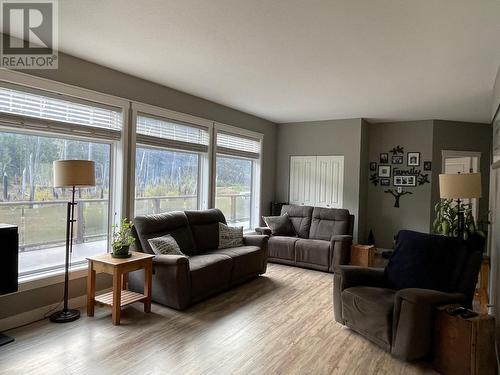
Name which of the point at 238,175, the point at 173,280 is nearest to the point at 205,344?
the point at 173,280

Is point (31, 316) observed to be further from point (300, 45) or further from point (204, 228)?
point (300, 45)

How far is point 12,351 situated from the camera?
2.64m

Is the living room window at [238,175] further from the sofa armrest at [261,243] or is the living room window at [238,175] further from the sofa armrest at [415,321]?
the sofa armrest at [415,321]

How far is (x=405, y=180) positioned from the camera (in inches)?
261

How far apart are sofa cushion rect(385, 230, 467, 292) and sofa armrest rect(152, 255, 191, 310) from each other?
2.02 metres

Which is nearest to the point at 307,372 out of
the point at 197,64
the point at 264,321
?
the point at 264,321

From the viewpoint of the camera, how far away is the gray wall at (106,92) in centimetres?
317

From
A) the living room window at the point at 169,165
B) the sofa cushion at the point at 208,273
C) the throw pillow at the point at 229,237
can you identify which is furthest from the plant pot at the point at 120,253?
the throw pillow at the point at 229,237

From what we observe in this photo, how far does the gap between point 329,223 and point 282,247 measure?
912 millimetres

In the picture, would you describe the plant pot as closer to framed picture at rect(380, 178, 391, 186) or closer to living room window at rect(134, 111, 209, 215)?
living room window at rect(134, 111, 209, 215)

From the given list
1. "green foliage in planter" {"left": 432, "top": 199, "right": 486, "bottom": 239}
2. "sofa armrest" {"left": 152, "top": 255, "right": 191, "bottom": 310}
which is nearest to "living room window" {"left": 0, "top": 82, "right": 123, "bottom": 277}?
"sofa armrest" {"left": 152, "top": 255, "right": 191, "bottom": 310}

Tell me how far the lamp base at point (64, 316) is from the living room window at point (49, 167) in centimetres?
45

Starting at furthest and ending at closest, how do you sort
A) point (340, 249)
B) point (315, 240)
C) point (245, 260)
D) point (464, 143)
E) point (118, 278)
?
point (464, 143), point (315, 240), point (340, 249), point (245, 260), point (118, 278)

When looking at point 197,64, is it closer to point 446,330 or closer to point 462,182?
point 462,182
